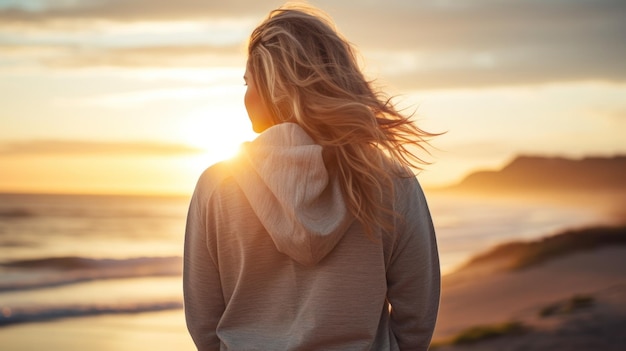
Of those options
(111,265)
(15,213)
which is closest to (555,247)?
(111,265)

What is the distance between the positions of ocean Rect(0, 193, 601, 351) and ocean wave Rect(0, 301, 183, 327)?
14mm

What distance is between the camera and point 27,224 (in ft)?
82.9

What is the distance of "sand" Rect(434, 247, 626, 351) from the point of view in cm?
645

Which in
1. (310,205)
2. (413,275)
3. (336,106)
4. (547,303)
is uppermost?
(336,106)

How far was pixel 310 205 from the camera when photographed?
1845 millimetres

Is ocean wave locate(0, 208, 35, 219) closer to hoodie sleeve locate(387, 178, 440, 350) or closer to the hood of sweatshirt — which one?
hoodie sleeve locate(387, 178, 440, 350)

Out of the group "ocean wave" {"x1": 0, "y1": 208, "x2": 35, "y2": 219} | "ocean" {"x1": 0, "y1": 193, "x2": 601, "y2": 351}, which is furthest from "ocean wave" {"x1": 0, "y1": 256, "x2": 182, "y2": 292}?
"ocean wave" {"x1": 0, "y1": 208, "x2": 35, "y2": 219}

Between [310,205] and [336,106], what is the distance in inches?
9.8

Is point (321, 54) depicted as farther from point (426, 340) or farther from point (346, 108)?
point (426, 340)

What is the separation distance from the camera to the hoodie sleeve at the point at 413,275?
2016mm

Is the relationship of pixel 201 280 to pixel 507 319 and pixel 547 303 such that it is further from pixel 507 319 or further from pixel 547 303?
pixel 547 303

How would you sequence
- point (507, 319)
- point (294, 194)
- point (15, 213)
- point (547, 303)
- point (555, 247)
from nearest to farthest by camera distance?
1. point (294, 194)
2. point (507, 319)
3. point (547, 303)
4. point (555, 247)
5. point (15, 213)

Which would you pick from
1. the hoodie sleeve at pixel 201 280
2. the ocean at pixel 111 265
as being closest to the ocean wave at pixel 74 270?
the ocean at pixel 111 265

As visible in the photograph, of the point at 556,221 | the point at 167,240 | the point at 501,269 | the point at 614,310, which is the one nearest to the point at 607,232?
the point at 501,269
